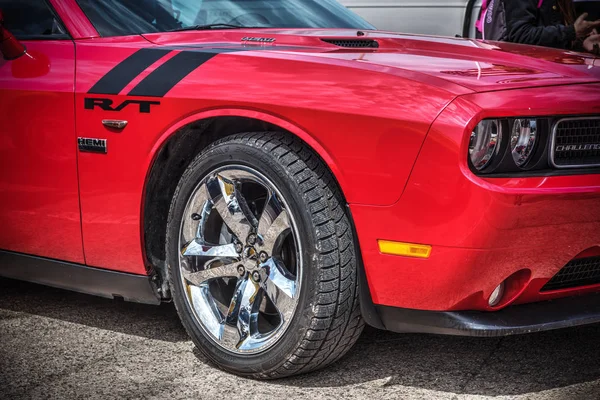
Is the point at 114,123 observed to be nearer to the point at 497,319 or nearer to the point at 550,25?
the point at 497,319

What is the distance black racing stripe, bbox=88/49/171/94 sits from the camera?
11.0 feet

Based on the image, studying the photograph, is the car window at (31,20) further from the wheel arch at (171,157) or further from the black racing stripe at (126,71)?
the wheel arch at (171,157)

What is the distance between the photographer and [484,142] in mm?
2719

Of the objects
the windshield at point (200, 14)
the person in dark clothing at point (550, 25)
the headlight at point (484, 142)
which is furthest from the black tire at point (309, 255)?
the person in dark clothing at point (550, 25)

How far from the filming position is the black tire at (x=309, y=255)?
114 inches

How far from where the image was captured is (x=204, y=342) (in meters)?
3.28

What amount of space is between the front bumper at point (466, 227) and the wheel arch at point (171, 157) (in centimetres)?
55

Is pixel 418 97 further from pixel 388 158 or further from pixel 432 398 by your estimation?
pixel 432 398

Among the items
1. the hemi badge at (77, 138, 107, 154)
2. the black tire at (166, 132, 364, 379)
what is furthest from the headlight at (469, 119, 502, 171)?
the hemi badge at (77, 138, 107, 154)

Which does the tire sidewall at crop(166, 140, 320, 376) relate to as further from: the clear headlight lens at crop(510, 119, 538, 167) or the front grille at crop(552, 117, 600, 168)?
the front grille at crop(552, 117, 600, 168)

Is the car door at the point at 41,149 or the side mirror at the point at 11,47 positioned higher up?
the side mirror at the point at 11,47

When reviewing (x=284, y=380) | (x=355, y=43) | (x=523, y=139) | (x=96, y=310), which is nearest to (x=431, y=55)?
(x=355, y=43)

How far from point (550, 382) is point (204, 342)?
1.19 meters

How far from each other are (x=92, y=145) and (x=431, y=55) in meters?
1.26
